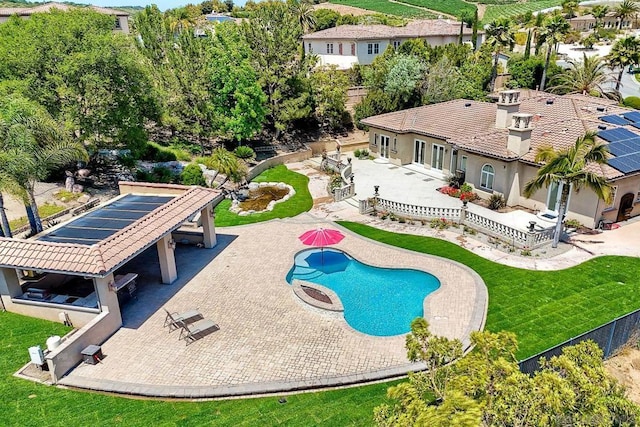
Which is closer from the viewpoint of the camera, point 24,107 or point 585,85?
point 24,107

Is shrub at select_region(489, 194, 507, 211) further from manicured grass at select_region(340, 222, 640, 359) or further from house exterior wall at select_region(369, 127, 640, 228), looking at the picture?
manicured grass at select_region(340, 222, 640, 359)

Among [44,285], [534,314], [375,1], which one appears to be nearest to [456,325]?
[534,314]

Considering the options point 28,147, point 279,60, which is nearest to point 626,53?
point 279,60

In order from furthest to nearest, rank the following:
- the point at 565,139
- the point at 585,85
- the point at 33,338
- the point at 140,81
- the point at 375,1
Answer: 1. the point at 375,1
2. the point at 585,85
3. the point at 140,81
4. the point at 565,139
5. the point at 33,338

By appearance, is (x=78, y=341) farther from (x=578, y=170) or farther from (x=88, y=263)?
(x=578, y=170)

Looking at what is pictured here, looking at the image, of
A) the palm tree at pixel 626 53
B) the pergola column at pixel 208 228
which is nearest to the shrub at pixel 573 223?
the pergola column at pixel 208 228

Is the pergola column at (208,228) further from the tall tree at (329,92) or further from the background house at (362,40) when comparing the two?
the background house at (362,40)

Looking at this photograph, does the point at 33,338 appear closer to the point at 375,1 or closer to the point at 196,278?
the point at 196,278
